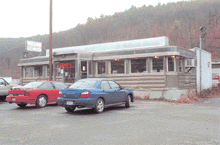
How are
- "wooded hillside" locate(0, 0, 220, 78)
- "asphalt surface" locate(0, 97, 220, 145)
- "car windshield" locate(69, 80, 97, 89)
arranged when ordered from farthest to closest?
"wooded hillside" locate(0, 0, 220, 78), "car windshield" locate(69, 80, 97, 89), "asphalt surface" locate(0, 97, 220, 145)

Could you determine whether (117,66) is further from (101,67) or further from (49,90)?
(49,90)

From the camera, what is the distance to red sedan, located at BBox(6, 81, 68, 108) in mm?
11664

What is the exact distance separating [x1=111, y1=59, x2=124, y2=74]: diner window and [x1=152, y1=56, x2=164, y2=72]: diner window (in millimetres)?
2703

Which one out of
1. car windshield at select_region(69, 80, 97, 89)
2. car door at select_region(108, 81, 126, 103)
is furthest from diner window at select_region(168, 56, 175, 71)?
car windshield at select_region(69, 80, 97, 89)

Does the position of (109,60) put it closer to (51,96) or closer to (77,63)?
(77,63)

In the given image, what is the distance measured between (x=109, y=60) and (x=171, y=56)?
5.22 metres

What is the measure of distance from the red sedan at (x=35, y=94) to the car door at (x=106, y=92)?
3.70 metres

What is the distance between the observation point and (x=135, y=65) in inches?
704

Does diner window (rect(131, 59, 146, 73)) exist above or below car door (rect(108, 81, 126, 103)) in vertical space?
above

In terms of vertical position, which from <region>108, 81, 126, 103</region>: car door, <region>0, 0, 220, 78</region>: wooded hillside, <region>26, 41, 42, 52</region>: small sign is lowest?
<region>108, 81, 126, 103</region>: car door

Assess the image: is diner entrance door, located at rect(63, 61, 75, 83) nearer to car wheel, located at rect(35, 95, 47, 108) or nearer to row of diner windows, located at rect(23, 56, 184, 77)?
row of diner windows, located at rect(23, 56, 184, 77)

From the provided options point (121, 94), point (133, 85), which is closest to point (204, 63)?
point (133, 85)

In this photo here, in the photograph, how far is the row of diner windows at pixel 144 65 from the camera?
1656 cm

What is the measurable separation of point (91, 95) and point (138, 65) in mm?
8703
